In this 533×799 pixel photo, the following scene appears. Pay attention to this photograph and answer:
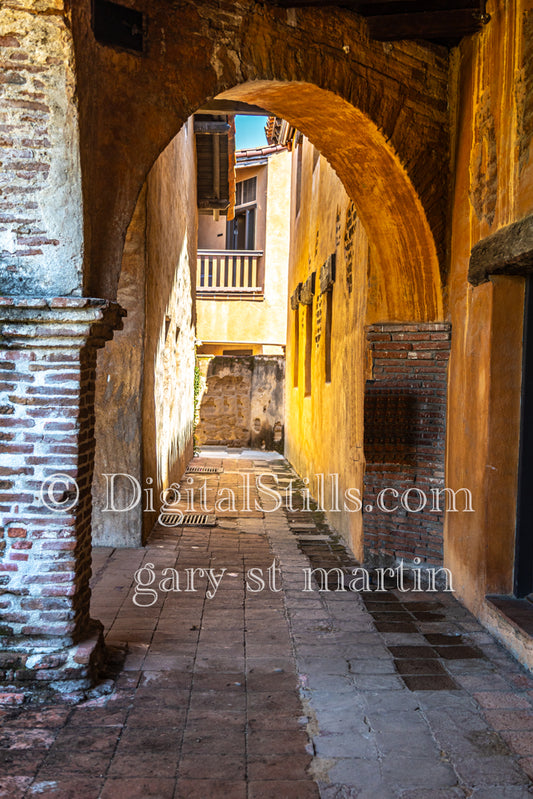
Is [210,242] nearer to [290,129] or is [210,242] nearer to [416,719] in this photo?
[290,129]

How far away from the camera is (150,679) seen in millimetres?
3529

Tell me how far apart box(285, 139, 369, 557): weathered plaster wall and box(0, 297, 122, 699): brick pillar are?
302 cm

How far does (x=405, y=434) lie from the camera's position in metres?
5.57

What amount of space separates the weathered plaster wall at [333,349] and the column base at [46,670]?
304 cm

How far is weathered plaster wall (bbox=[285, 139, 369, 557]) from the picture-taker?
6223mm

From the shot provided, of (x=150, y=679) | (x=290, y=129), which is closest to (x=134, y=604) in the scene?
(x=150, y=679)

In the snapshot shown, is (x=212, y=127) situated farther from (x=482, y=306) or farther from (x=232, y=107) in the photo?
(x=482, y=306)

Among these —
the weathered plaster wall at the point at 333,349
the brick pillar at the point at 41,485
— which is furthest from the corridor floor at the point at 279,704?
the weathered plaster wall at the point at 333,349

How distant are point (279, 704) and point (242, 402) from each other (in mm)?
12531

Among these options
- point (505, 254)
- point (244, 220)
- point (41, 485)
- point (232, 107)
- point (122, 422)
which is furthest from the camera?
point (244, 220)

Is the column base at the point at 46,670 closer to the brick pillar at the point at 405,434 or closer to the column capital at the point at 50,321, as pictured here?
the column capital at the point at 50,321

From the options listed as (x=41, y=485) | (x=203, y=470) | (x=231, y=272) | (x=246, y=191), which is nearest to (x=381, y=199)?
(x=41, y=485)

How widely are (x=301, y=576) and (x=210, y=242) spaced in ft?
55.8

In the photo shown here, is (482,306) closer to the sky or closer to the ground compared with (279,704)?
closer to the sky
